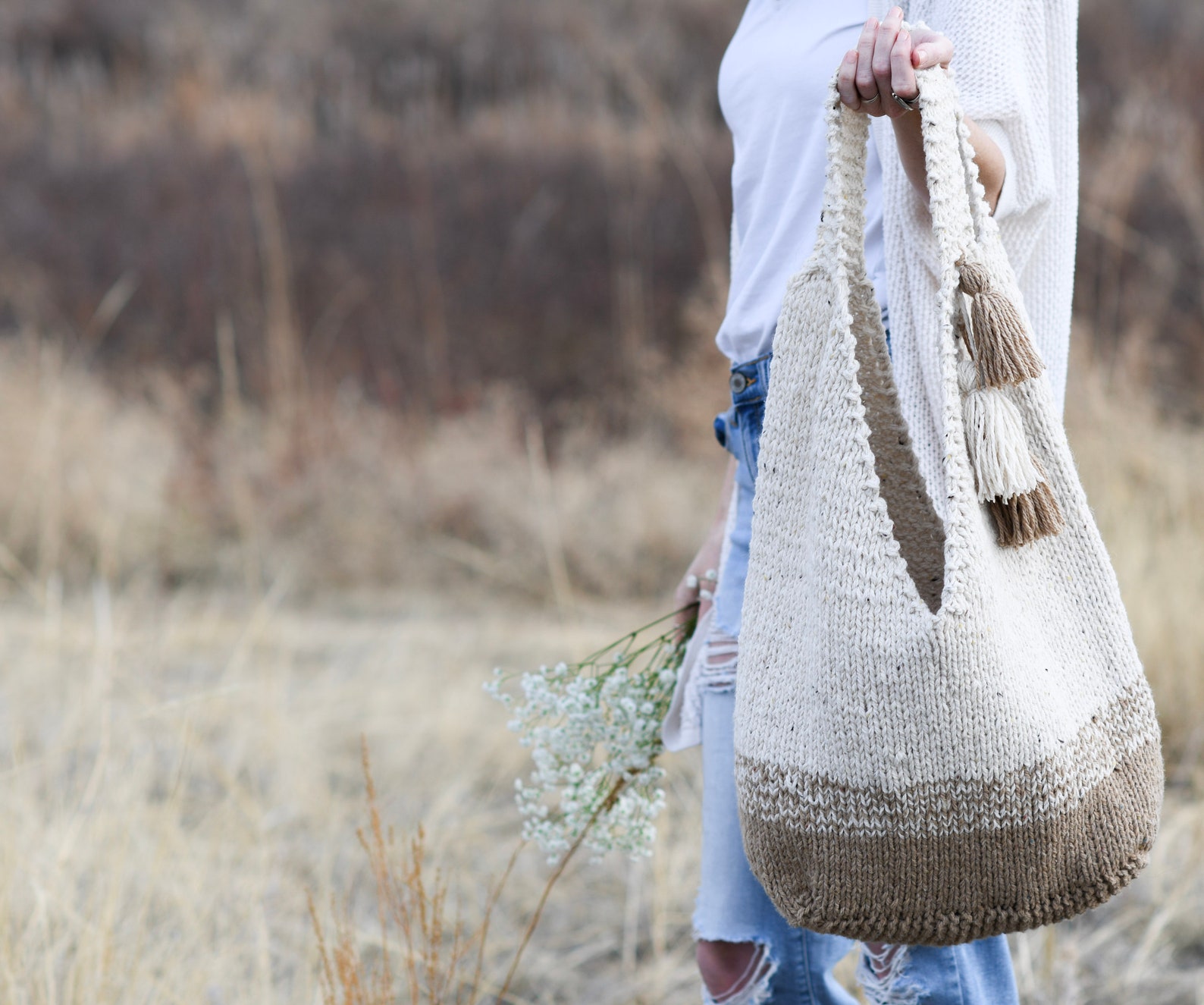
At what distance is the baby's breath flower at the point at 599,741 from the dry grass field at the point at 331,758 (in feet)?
0.99

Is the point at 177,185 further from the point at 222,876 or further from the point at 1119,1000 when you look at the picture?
the point at 1119,1000

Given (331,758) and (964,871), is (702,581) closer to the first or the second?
(964,871)

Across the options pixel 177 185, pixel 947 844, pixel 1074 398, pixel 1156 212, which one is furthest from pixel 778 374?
pixel 177 185

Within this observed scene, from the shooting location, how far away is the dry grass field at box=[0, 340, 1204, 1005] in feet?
5.52

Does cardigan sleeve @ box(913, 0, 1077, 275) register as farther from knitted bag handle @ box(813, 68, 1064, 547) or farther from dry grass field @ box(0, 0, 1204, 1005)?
dry grass field @ box(0, 0, 1204, 1005)

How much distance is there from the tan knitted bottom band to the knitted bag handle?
0.21m

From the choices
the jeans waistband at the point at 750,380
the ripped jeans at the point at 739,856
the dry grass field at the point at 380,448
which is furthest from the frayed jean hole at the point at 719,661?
the dry grass field at the point at 380,448

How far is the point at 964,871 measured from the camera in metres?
0.82

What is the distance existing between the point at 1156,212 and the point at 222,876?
539 centimetres

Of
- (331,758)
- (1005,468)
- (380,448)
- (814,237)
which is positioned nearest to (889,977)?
(1005,468)

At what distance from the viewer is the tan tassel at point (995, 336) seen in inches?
32.1

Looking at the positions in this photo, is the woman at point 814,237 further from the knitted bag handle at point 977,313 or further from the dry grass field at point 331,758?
the dry grass field at point 331,758

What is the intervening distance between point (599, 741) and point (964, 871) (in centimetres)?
56

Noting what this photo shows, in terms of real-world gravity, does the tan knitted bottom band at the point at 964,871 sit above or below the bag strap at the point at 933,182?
below
